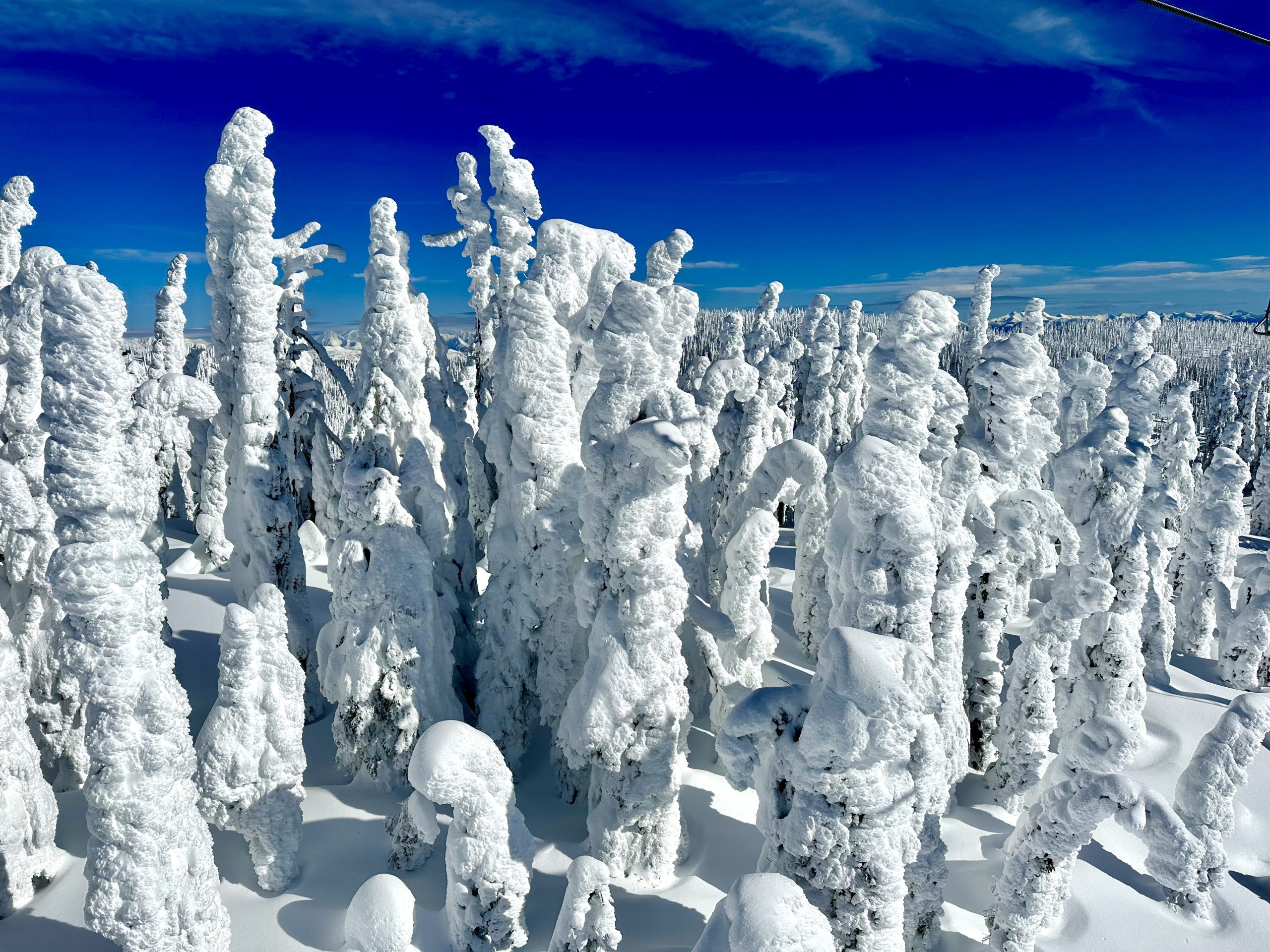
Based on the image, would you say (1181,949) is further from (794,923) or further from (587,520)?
(587,520)

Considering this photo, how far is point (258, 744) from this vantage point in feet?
29.8

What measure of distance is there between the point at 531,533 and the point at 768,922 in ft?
22.7

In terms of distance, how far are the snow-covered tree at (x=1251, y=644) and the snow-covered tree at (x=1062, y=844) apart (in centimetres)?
1172

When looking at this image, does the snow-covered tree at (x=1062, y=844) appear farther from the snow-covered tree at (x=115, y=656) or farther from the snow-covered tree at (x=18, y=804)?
the snow-covered tree at (x=18, y=804)

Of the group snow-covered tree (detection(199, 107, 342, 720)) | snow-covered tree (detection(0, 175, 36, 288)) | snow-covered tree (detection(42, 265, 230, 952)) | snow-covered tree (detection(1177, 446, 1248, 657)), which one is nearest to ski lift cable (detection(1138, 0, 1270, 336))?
snow-covered tree (detection(42, 265, 230, 952))

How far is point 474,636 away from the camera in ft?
43.7

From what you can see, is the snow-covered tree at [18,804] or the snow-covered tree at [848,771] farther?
the snow-covered tree at [18,804]

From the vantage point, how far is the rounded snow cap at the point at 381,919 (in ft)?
23.7

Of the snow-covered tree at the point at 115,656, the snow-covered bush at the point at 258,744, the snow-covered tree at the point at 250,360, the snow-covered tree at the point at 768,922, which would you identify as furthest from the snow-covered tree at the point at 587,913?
the snow-covered tree at the point at 250,360

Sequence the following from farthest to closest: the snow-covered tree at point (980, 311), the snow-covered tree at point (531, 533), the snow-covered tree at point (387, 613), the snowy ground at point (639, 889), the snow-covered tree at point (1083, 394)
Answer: the snow-covered tree at point (980, 311)
the snow-covered tree at point (1083, 394)
the snow-covered tree at point (531, 533)
the snow-covered tree at point (387, 613)
the snowy ground at point (639, 889)

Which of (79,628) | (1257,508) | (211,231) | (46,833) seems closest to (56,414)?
(79,628)

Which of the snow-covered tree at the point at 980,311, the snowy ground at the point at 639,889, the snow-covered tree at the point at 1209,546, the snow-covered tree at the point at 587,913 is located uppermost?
the snow-covered tree at the point at 980,311

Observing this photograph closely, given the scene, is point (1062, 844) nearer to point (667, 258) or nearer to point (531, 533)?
point (531, 533)

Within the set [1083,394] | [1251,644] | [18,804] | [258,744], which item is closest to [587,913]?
[258,744]
